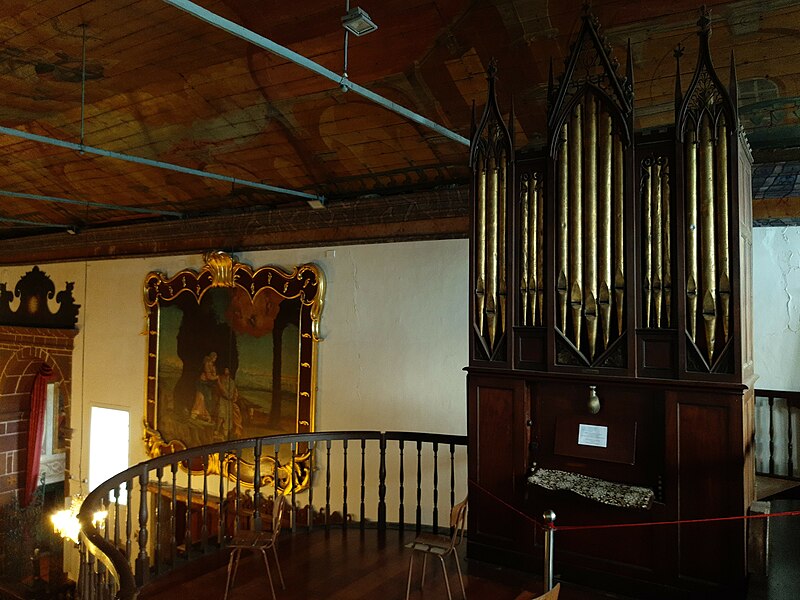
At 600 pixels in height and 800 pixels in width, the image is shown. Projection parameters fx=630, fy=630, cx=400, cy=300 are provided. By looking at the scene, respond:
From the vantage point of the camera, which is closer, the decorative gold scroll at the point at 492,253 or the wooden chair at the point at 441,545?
the wooden chair at the point at 441,545

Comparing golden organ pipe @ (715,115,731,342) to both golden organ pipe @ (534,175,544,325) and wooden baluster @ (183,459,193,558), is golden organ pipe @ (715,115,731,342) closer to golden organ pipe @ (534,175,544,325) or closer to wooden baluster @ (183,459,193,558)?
golden organ pipe @ (534,175,544,325)

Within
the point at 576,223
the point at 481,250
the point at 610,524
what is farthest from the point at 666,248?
the point at 610,524

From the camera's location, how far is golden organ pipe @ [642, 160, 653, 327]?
12.8ft

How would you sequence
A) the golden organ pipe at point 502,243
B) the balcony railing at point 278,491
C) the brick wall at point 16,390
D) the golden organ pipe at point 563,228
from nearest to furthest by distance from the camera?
1. the balcony railing at point 278,491
2. the golden organ pipe at point 563,228
3. the golden organ pipe at point 502,243
4. the brick wall at point 16,390

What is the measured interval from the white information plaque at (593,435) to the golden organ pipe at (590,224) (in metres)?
0.46

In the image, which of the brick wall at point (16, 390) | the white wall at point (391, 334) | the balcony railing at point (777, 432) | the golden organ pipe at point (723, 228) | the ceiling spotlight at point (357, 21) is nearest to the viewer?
the ceiling spotlight at point (357, 21)

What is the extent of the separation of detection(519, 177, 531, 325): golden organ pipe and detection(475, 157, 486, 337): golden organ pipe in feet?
0.89

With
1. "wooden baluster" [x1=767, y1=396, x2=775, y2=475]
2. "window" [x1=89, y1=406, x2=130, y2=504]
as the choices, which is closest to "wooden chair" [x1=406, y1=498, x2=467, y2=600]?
"wooden baluster" [x1=767, y1=396, x2=775, y2=475]

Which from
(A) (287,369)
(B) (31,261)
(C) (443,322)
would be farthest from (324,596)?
(B) (31,261)

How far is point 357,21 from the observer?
3.43 metres

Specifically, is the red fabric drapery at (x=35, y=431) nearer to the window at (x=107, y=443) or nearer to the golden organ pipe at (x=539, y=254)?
the window at (x=107, y=443)

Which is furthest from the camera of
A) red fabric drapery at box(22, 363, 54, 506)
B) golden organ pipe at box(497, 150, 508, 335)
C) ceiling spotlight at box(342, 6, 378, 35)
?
red fabric drapery at box(22, 363, 54, 506)

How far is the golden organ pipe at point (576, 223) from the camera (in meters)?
4.11

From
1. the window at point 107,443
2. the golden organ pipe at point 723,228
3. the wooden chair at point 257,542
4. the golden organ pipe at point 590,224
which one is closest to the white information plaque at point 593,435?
the golden organ pipe at point 590,224
